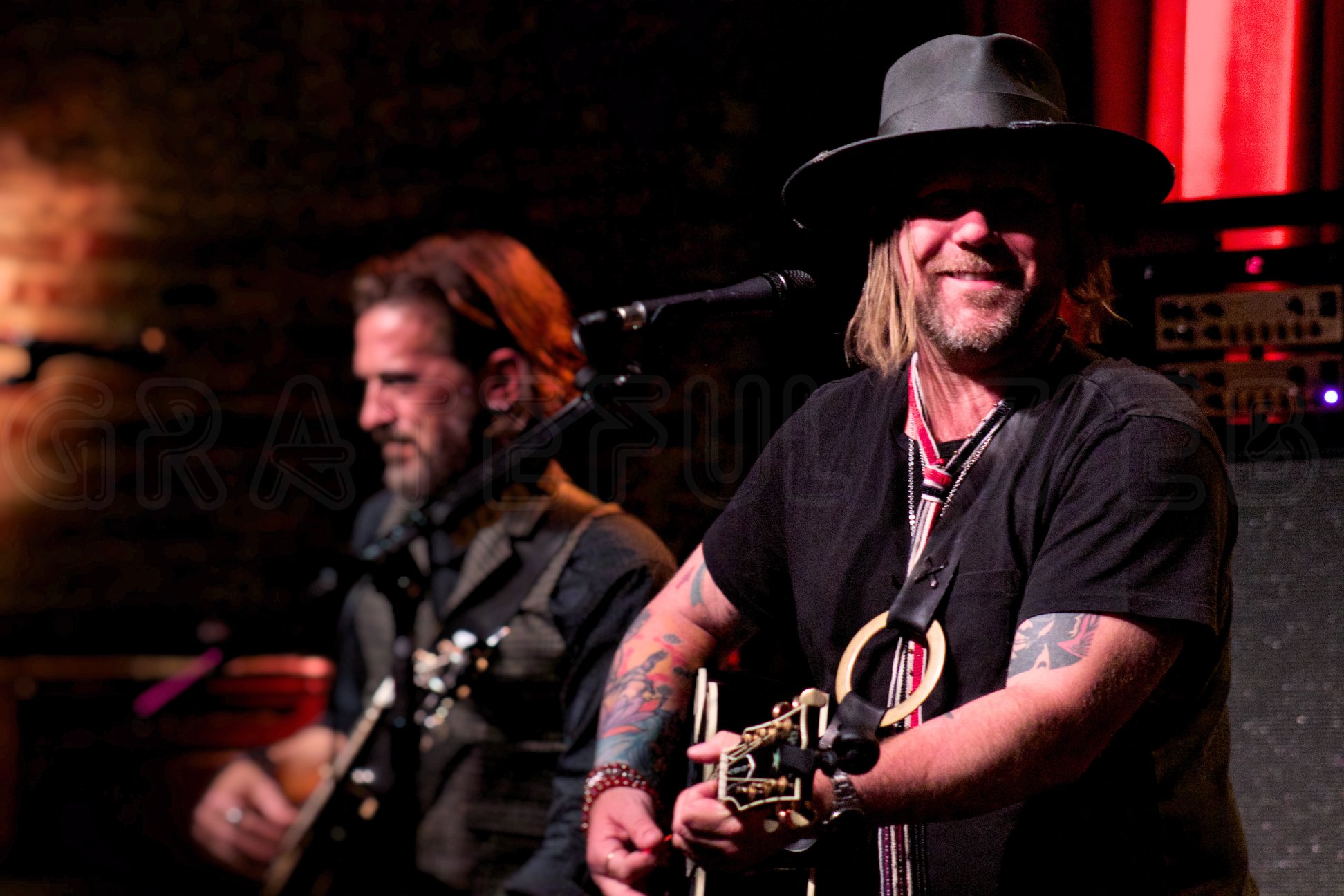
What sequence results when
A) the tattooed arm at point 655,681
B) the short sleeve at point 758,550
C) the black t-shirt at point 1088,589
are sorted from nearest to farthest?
the black t-shirt at point 1088,589
the tattooed arm at point 655,681
the short sleeve at point 758,550

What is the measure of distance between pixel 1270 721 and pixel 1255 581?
0.24 meters

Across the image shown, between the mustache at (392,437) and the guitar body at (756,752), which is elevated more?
the mustache at (392,437)

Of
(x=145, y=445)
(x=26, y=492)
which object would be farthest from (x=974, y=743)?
(x=26, y=492)

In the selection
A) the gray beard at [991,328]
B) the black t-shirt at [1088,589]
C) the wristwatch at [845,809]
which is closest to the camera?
the wristwatch at [845,809]

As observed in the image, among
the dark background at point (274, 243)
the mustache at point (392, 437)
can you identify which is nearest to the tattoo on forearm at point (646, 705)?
the dark background at point (274, 243)

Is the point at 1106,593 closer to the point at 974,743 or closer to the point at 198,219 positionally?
the point at 974,743

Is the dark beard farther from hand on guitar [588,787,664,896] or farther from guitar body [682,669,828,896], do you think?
hand on guitar [588,787,664,896]

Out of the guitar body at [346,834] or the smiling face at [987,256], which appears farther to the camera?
the guitar body at [346,834]

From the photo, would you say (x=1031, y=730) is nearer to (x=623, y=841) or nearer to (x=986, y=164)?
(x=623, y=841)

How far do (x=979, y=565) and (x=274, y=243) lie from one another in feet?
9.27

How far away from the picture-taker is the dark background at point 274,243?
268 cm

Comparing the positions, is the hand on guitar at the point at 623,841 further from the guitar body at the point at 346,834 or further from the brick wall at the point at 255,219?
the brick wall at the point at 255,219

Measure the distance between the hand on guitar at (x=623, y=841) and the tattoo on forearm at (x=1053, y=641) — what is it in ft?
2.06

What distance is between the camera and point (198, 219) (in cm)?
371
